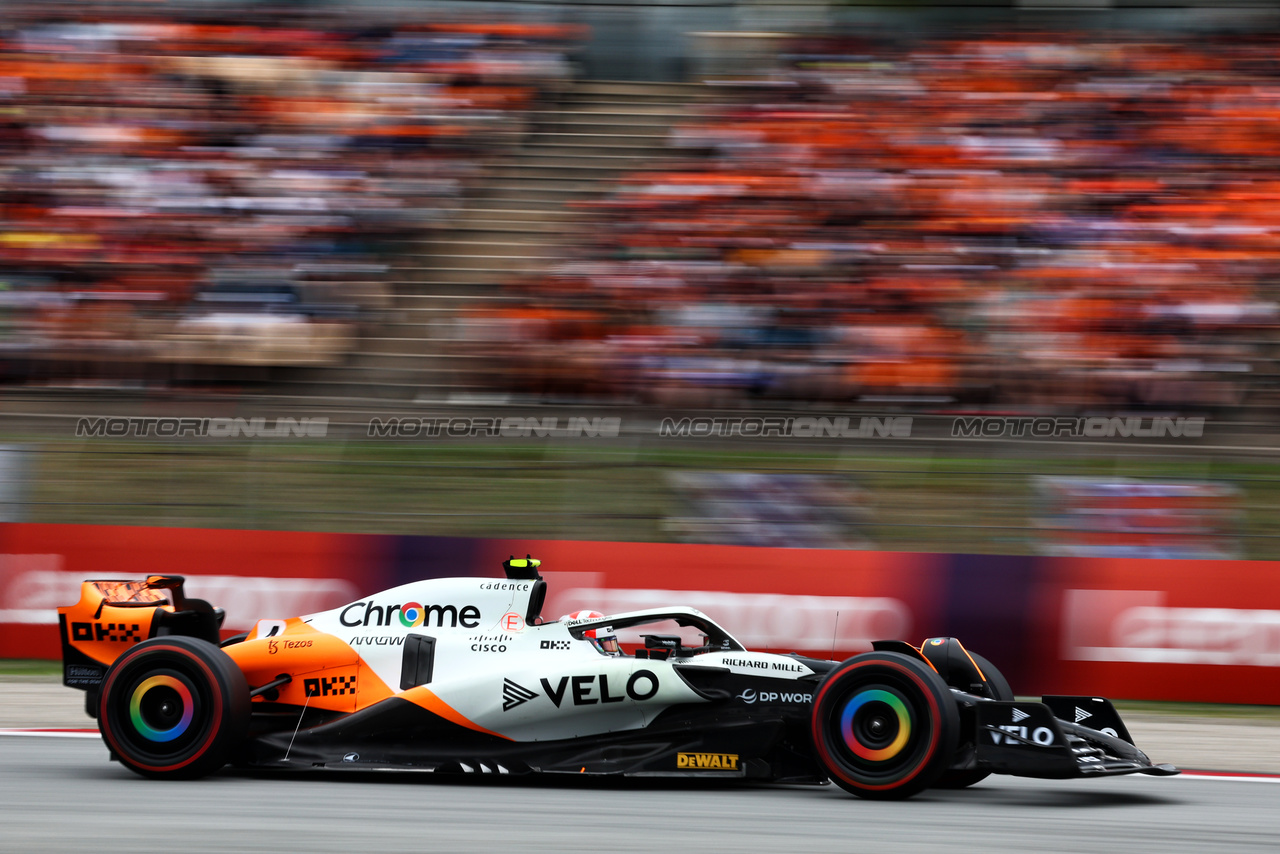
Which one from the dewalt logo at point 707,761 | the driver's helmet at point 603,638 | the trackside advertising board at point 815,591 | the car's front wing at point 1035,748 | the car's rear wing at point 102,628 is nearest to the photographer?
the car's front wing at point 1035,748

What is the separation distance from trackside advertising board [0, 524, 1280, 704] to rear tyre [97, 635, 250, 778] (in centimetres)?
392

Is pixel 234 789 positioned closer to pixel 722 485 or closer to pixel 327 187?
pixel 722 485

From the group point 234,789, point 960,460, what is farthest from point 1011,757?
point 960,460

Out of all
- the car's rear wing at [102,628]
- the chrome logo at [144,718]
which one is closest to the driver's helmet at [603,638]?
the chrome logo at [144,718]

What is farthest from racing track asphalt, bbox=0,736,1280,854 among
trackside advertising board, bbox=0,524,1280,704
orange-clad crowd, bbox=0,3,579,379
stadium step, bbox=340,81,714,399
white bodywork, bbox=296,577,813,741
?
orange-clad crowd, bbox=0,3,579,379

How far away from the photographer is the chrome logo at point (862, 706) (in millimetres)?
5844

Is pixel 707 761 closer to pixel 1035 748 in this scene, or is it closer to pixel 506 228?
pixel 1035 748

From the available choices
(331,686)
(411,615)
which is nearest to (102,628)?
(331,686)

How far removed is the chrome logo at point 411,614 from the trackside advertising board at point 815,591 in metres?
3.48

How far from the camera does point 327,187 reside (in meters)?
13.9

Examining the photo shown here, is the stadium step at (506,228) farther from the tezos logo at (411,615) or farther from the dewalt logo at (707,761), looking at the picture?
the dewalt logo at (707,761)

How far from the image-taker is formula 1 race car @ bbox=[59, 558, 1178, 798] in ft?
19.3

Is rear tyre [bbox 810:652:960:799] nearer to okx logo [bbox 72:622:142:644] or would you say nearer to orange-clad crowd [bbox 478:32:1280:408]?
okx logo [bbox 72:622:142:644]

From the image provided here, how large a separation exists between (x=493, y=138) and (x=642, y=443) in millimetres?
5666
